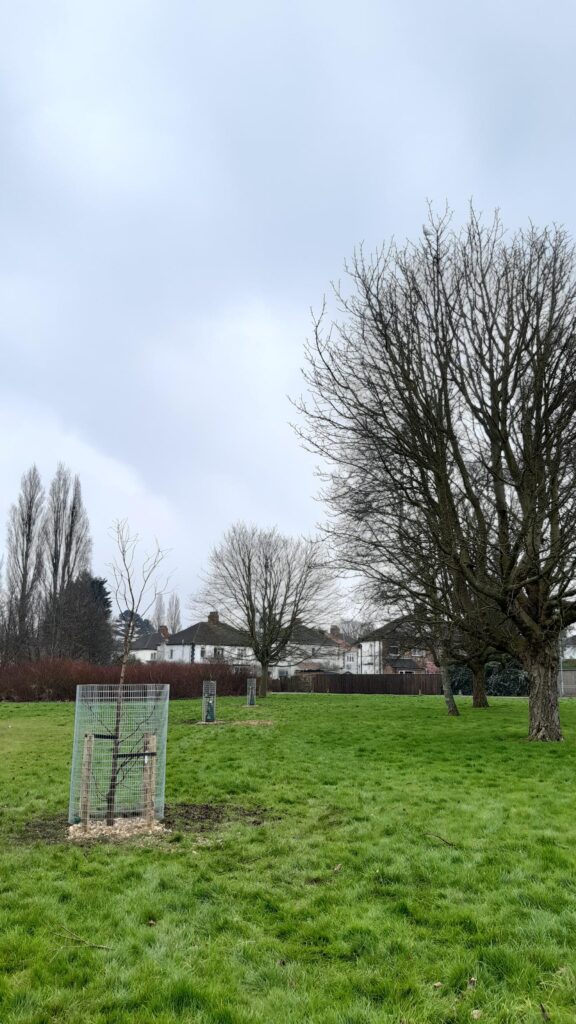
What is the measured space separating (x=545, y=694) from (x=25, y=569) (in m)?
35.1

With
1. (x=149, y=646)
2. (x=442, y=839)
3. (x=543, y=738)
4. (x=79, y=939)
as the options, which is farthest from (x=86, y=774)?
(x=149, y=646)

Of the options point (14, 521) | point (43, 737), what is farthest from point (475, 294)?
point (14, 521)

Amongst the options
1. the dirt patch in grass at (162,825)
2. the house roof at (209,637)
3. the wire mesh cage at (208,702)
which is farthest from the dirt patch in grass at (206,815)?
the house roof at (209,637)

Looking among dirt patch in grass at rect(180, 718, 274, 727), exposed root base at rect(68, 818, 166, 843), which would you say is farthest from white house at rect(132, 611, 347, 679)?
exposed root base at rect(68, 818, 166, 843)

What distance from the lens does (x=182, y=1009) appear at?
9.89 ft

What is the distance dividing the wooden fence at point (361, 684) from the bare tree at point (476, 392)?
26679 millimetres

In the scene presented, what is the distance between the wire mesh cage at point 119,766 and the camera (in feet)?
20.9

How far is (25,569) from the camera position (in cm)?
4056

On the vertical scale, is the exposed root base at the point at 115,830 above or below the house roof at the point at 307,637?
below

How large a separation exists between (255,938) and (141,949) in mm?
667

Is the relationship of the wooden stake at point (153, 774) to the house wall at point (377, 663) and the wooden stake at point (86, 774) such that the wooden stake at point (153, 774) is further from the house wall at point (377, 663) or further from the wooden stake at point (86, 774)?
the house wall at point (377, 663)

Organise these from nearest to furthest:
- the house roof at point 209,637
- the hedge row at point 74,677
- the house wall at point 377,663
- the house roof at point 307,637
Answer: the hedge row at point 74,677 → the house roof at point 307,637 → the house roof at point 209,637 → the house wall at point 377,663

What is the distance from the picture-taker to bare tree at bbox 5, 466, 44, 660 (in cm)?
3987

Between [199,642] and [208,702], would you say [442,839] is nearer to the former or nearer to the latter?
[208,702]
